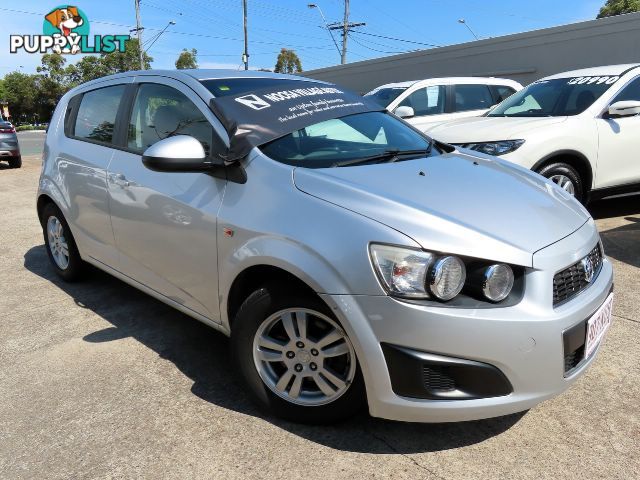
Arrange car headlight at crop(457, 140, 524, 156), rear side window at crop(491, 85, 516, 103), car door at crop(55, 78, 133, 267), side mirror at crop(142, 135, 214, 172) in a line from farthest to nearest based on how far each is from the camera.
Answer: rear side window at crop(491, 85, 516, 103)
car headlight at crop(457, 140, 524, 156)
car door at crop(55, 78, 133, 267)
side mirror at crop(142, 135, 214, 172)

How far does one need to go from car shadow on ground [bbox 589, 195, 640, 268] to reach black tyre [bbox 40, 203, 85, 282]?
447cm

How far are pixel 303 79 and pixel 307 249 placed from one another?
168 centimetres

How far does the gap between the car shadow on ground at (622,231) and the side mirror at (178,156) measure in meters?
3.69

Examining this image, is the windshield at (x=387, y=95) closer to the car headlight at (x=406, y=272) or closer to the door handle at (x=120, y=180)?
the door handle at (x=120, y=180)

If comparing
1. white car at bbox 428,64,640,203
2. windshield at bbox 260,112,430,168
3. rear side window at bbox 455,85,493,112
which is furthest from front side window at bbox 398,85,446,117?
windshield at bbox 260,112,430,168

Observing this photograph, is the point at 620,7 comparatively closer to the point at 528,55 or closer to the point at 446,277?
the point at 528,55

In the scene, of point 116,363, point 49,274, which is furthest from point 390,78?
point 116,363

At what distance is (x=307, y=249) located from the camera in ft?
7.01

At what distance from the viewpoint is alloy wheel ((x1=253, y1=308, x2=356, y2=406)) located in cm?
221

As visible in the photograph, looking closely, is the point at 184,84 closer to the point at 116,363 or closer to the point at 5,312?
the point at 116,363

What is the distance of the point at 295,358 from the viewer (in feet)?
7.70

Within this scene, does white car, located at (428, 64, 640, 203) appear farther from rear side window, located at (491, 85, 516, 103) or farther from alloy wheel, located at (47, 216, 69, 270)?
alloy wheel, located at (47, 216, 69, 270)

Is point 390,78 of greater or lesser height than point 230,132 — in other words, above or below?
above

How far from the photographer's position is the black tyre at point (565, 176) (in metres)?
5.27
